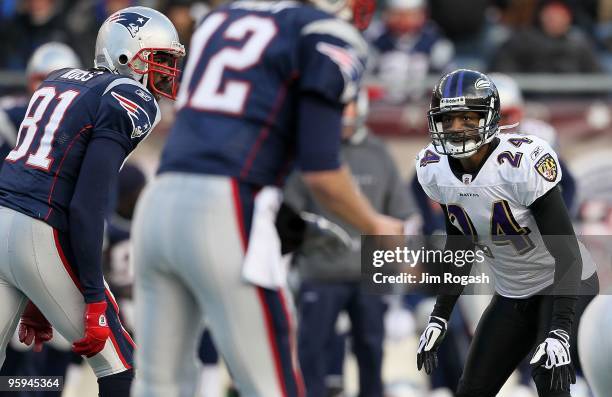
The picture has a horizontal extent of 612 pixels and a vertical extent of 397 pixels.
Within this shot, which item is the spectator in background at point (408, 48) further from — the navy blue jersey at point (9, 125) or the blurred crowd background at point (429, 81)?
the navy blue jersey at point (9, 125)

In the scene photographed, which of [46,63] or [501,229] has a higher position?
[46,63]

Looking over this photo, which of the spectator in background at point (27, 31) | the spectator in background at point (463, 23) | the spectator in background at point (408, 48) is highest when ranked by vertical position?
the spectator in background at point (463, 23)

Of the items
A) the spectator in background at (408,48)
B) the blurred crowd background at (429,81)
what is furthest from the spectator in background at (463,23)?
the spectator in background at (408,48)

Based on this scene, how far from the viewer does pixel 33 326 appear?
5309mm

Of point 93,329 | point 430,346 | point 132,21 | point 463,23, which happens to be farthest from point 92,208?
point 463,23

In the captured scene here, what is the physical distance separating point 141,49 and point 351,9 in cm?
92

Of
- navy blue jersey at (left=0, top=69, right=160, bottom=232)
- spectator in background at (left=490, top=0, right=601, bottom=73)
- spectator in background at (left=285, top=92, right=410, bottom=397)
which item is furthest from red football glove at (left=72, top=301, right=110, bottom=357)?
spectator in background at (left=490, top=0, right=601, bottom=73)

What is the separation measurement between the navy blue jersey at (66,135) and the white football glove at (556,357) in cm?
163

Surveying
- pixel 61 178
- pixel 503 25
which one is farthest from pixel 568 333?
pixel 503 25

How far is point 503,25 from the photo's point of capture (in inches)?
465

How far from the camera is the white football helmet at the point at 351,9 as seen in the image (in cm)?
431

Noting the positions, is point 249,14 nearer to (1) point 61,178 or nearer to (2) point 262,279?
(2) point 262,279

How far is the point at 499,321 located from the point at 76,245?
1636mm

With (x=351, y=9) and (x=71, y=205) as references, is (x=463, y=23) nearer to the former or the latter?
(x=351, y=9)
